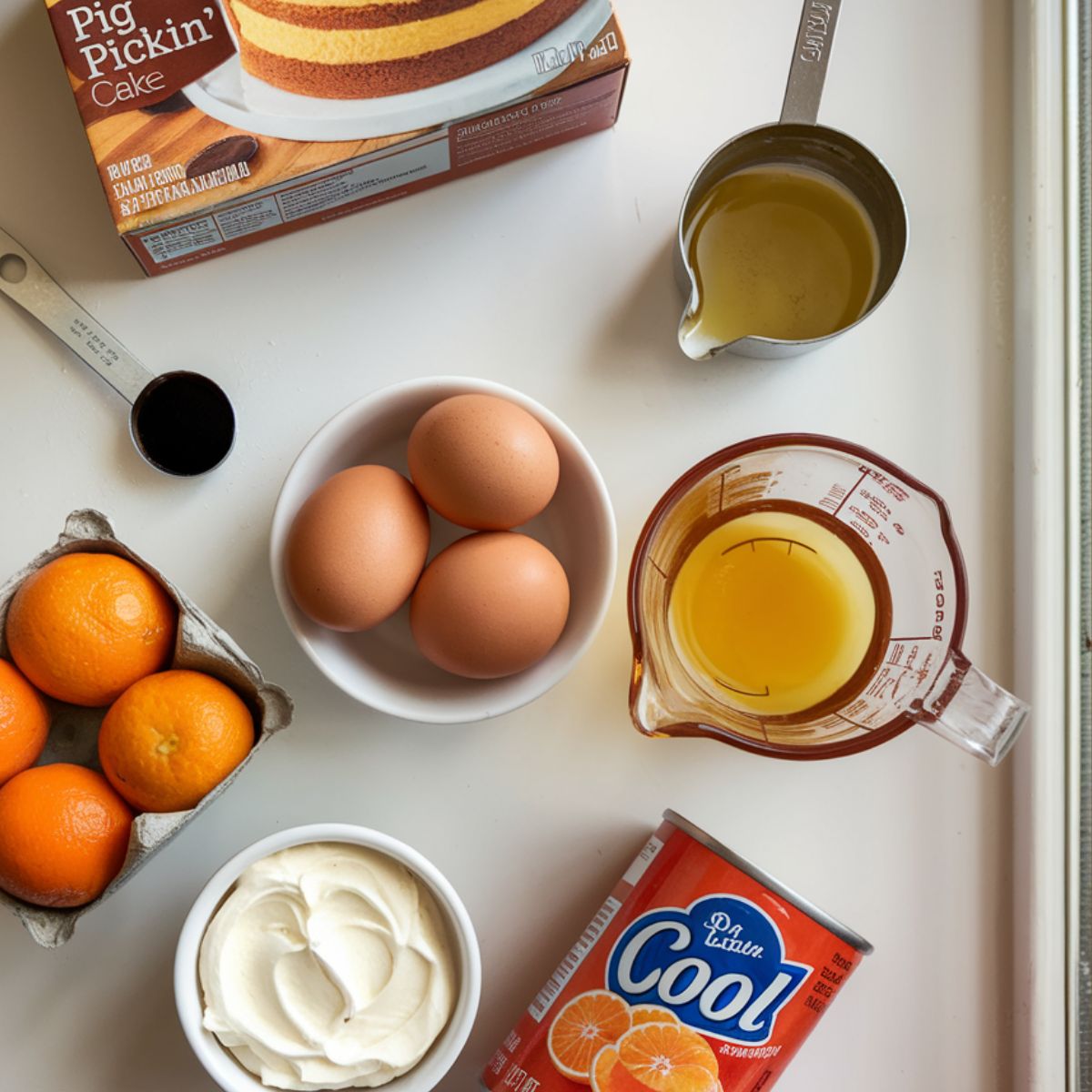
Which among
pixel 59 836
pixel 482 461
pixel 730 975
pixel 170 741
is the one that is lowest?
pixel 59 836

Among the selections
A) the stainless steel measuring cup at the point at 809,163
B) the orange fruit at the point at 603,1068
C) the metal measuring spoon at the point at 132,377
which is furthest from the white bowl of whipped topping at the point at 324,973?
the stainless steel measuring cup at the point at 809,163

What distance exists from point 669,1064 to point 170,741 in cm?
48

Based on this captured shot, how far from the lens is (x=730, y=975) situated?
0.85m

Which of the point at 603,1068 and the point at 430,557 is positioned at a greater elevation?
the point at 430,557

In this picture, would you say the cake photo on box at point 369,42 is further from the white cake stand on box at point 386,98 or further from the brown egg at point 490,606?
the brown egg at point 490,606

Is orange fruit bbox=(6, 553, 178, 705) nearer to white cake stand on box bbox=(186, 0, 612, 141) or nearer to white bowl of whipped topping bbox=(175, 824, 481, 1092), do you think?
white bowl of whipped topping bbox=(175, 824, 481, 1092)

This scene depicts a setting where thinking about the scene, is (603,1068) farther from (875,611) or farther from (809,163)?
(809,163)

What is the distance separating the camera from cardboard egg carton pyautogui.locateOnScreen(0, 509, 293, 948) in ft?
2.68

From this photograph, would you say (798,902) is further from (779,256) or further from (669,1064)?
(779,256)

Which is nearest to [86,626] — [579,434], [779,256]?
[579,434]

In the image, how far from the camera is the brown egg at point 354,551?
0.82m

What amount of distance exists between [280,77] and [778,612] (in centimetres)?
64

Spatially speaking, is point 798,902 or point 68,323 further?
point 68,323

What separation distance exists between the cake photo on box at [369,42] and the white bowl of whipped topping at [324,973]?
632 mm
